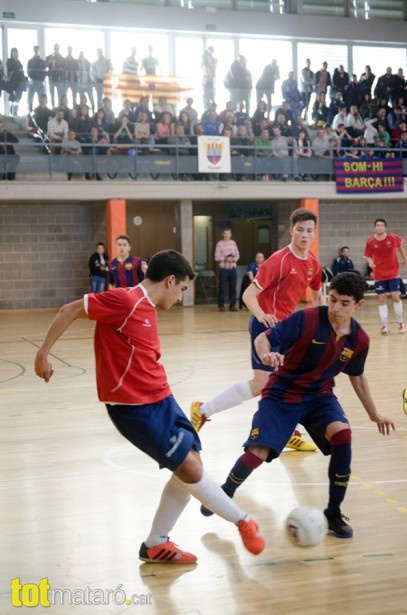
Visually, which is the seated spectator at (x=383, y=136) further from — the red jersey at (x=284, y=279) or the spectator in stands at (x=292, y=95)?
the red jersey at (x=284, y=279)

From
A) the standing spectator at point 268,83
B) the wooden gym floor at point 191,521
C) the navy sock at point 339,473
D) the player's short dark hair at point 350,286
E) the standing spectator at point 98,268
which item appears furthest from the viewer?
the standing spectator at point 268,83

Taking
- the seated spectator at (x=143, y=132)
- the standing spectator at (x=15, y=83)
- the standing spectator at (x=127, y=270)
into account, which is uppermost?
the standing spectator at (x=15, y=83)

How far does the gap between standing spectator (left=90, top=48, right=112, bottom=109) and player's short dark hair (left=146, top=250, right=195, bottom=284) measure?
57.0 ft

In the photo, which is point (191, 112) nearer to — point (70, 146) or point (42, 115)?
point (70, 146)

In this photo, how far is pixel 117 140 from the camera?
803 inches

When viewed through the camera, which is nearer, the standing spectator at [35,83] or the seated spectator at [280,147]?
the standing spectator at [35,83]

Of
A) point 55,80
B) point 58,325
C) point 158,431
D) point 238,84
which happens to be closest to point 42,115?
point 55,80

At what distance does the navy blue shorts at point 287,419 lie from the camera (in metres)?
4.58

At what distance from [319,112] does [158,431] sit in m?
20.4

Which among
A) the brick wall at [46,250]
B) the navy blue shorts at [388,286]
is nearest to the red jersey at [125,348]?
the navy blue shorts at [388,286]

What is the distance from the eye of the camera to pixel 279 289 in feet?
20.9

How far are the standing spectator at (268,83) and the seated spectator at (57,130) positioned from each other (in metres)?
5.48

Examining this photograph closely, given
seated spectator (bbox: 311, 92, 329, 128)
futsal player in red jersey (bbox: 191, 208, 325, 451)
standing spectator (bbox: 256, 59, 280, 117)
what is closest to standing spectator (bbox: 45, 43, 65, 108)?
standing spectator (bbox: 256, 59, 280, 117)

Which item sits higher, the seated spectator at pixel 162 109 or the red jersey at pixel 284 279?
the seated spectator at pixel 162 109
